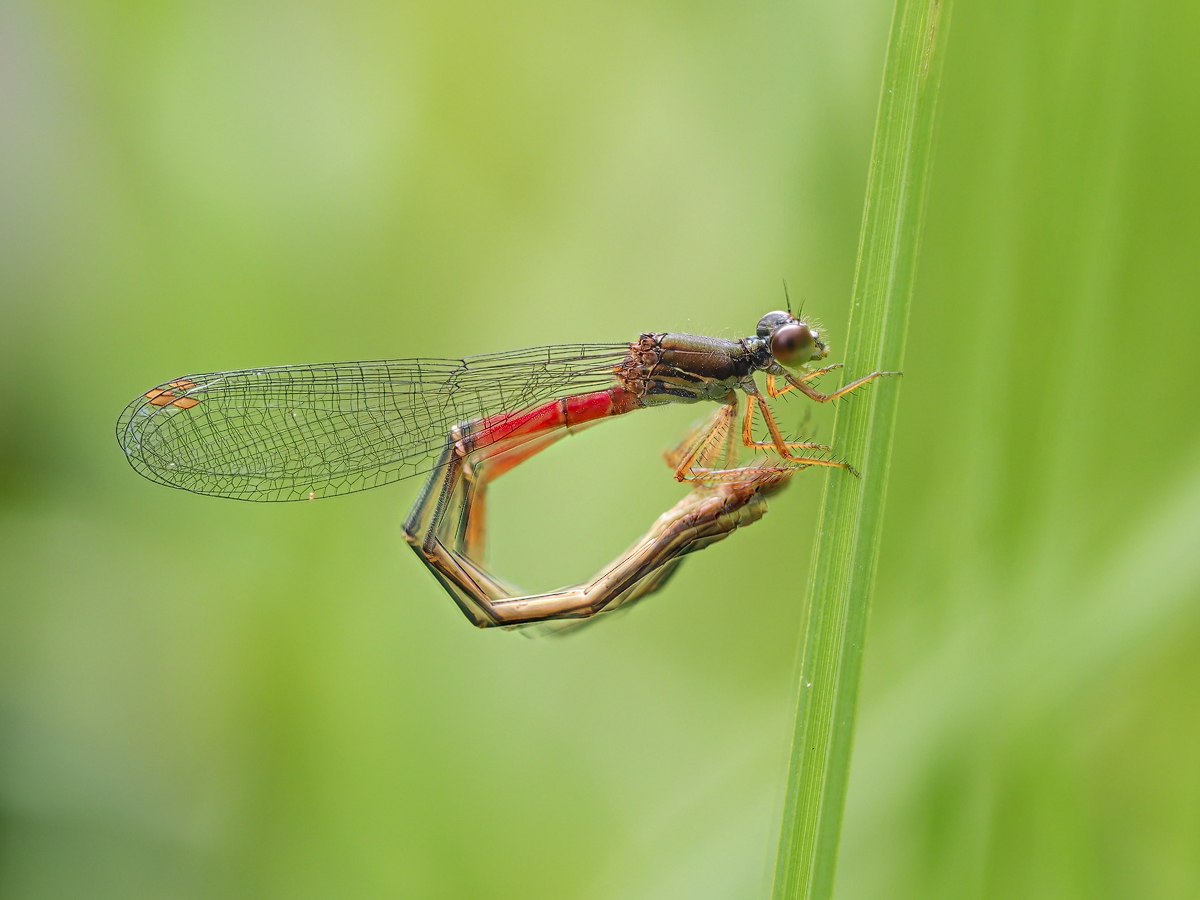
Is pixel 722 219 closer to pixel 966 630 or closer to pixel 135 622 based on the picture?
pixel 966 630

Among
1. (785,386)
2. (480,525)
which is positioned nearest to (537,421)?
(480,525)

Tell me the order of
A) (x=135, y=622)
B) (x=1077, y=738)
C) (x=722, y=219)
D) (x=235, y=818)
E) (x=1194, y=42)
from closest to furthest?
(x=1077, y=738), (x=1194, y=42), (x=235, y=818), (x=135, y=622), (x=722, y=219)

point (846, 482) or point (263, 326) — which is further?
point (263, 326)

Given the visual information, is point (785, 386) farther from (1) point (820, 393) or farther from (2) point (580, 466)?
(2) point (580, 466)

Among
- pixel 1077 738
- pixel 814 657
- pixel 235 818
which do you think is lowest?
pixel 235 818

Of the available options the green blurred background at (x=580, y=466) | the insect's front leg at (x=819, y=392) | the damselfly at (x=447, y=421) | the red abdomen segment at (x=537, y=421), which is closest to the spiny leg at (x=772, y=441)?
the damselfly at (x=447, y=421)

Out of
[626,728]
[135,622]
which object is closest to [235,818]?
[135,622]

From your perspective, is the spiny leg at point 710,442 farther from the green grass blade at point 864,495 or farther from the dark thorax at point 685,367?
the green grass blade at point 864,495
